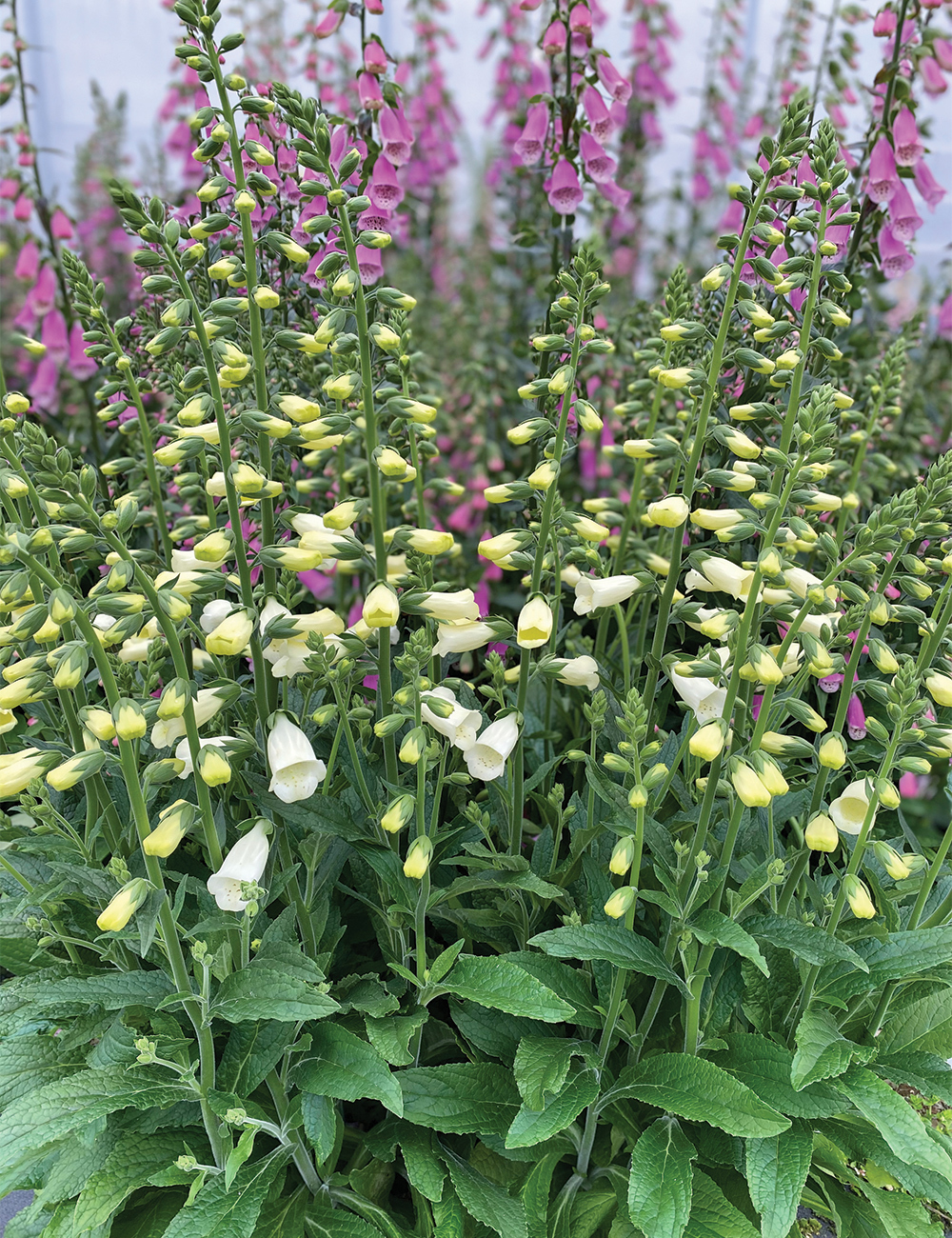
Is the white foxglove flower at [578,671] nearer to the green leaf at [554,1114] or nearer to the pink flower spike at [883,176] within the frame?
the green leaf at [554,1114]

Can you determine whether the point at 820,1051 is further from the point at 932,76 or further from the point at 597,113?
the point at 932,76

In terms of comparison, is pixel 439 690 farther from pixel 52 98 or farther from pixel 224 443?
pixel 52 98

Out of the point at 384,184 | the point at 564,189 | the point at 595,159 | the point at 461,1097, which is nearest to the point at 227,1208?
the point at 461,1097

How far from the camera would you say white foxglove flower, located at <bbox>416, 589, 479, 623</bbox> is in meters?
1.37

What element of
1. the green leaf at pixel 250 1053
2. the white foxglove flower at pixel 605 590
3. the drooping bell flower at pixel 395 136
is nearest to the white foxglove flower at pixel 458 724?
the white foxglove flower at pixel 605 590

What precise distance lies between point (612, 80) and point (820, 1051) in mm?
2445

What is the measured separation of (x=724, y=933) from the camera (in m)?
1.37

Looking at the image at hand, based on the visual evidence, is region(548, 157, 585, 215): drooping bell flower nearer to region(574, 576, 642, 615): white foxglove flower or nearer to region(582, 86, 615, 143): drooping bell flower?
region(582, 86, 615, 143): drooping bell flower

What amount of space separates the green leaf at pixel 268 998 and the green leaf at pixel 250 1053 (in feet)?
0.47

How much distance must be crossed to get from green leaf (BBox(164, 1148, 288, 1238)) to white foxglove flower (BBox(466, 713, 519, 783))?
711 millimetres

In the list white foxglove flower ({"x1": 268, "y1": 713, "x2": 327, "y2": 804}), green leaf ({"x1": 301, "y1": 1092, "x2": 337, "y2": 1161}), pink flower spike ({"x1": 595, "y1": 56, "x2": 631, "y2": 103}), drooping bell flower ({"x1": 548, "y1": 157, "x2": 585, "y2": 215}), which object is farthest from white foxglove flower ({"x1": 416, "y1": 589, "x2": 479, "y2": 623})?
pink flower spike ({"x1": 595, "y1": 56, "x2": 631, "y2": 103})

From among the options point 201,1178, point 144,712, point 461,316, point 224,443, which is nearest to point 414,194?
point 461,316

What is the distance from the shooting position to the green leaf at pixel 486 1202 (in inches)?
55.9

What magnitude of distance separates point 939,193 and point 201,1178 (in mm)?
2850
